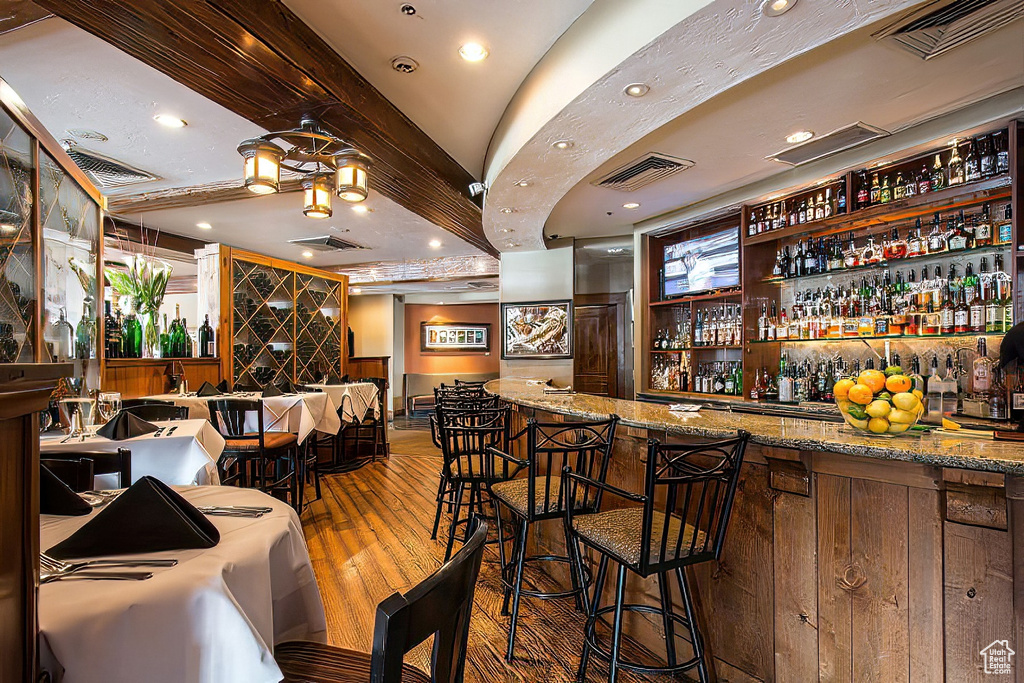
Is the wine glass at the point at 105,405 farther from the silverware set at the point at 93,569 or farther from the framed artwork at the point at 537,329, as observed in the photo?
the framed artwork at the point at 537,329

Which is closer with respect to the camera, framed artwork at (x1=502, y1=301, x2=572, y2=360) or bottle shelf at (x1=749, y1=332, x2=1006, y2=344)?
bottle shelf at (x1=749, y1=332, x2=1006, y2=344)

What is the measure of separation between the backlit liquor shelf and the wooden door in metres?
0.98

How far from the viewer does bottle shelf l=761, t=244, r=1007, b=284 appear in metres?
3.19

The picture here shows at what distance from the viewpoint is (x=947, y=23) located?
7.58ft

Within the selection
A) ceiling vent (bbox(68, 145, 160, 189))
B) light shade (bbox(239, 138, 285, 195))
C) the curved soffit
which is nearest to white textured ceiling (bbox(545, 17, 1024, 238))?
the curved soffit

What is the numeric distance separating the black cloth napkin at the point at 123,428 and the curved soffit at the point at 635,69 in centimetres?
253

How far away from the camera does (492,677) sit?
2123mm

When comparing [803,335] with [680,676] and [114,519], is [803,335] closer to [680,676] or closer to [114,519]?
[680,676]

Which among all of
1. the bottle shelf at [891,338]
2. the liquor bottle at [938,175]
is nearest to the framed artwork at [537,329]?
the bottle shelf at [891,338]

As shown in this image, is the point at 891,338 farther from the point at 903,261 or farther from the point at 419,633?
the point at 419,633

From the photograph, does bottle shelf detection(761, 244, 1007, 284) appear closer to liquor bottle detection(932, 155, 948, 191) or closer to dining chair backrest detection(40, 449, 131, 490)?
liquor bottle detection(932, 155, 948, 191)

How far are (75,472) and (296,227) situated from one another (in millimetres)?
4774

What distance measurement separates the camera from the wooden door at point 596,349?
6793mm

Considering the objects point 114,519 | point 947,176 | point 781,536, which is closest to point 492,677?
point 781,536
